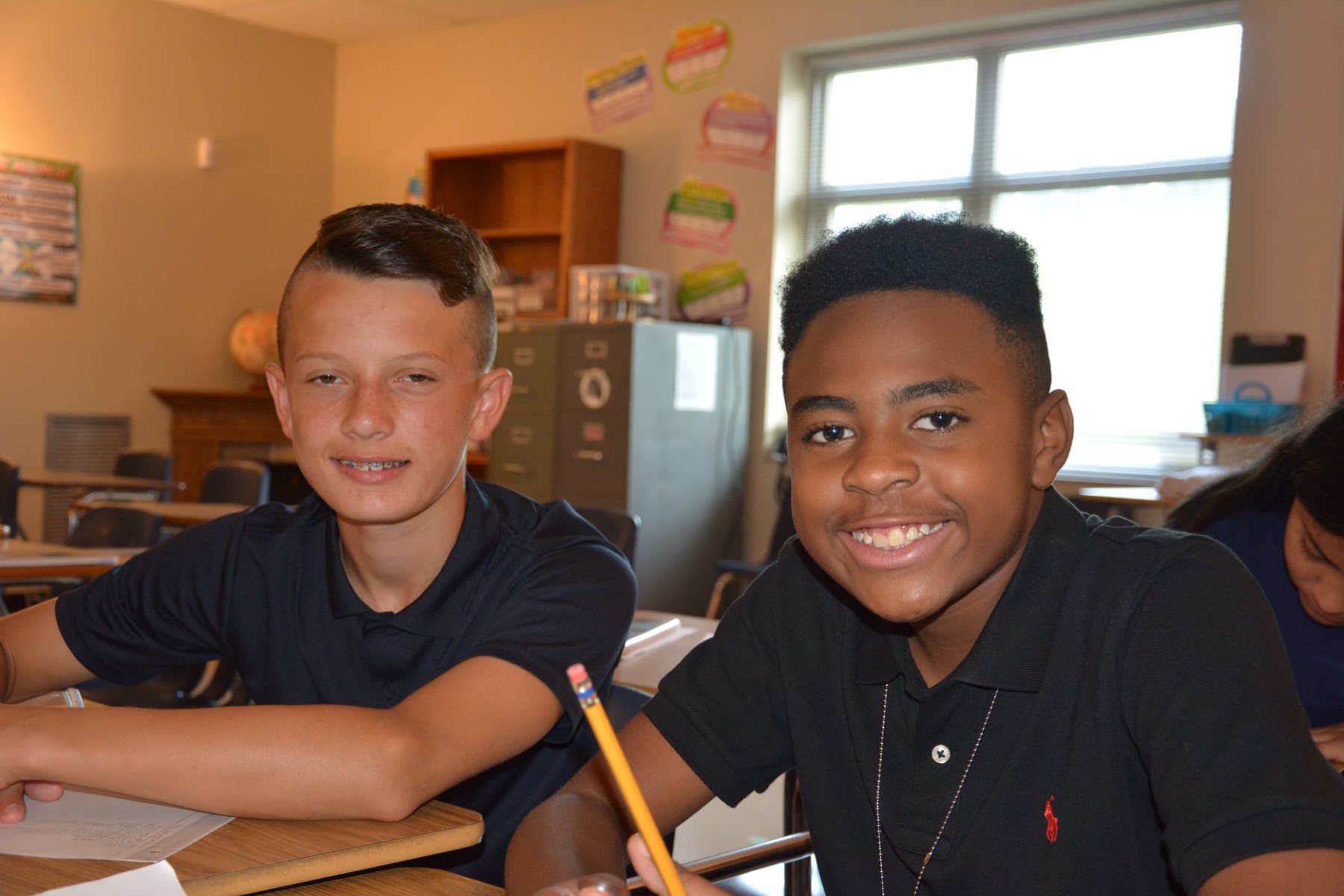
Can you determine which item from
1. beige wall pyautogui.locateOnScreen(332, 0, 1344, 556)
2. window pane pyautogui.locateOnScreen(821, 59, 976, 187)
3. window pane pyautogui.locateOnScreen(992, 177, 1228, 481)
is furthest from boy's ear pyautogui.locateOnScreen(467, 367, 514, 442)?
window pane pyautogui.locateOnScreen(821, 59, 976, 187)

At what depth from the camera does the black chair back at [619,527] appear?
261cm

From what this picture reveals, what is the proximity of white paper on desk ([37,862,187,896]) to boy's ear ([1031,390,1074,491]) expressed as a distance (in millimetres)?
708

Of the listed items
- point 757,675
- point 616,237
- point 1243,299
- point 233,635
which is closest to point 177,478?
point 616,237

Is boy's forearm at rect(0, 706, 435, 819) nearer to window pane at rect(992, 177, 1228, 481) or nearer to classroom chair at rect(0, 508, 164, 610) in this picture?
classroom chair at rect(0, 508, 164, 610)

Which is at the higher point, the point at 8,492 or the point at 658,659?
the point at 658,659

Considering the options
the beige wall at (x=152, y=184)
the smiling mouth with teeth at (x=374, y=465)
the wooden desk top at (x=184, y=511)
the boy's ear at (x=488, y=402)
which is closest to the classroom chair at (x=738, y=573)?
the wooden desk top at (x=184, y=511)

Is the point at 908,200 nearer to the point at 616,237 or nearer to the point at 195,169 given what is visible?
the point at 616,237

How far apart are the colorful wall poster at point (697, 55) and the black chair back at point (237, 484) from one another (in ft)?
9.50

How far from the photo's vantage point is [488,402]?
149cm

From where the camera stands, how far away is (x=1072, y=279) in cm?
548

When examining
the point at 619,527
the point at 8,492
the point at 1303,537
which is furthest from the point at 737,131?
the point at 1303,537

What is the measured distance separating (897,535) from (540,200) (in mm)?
6127

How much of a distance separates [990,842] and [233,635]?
0.88m

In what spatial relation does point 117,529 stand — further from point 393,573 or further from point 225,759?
point 225,759
